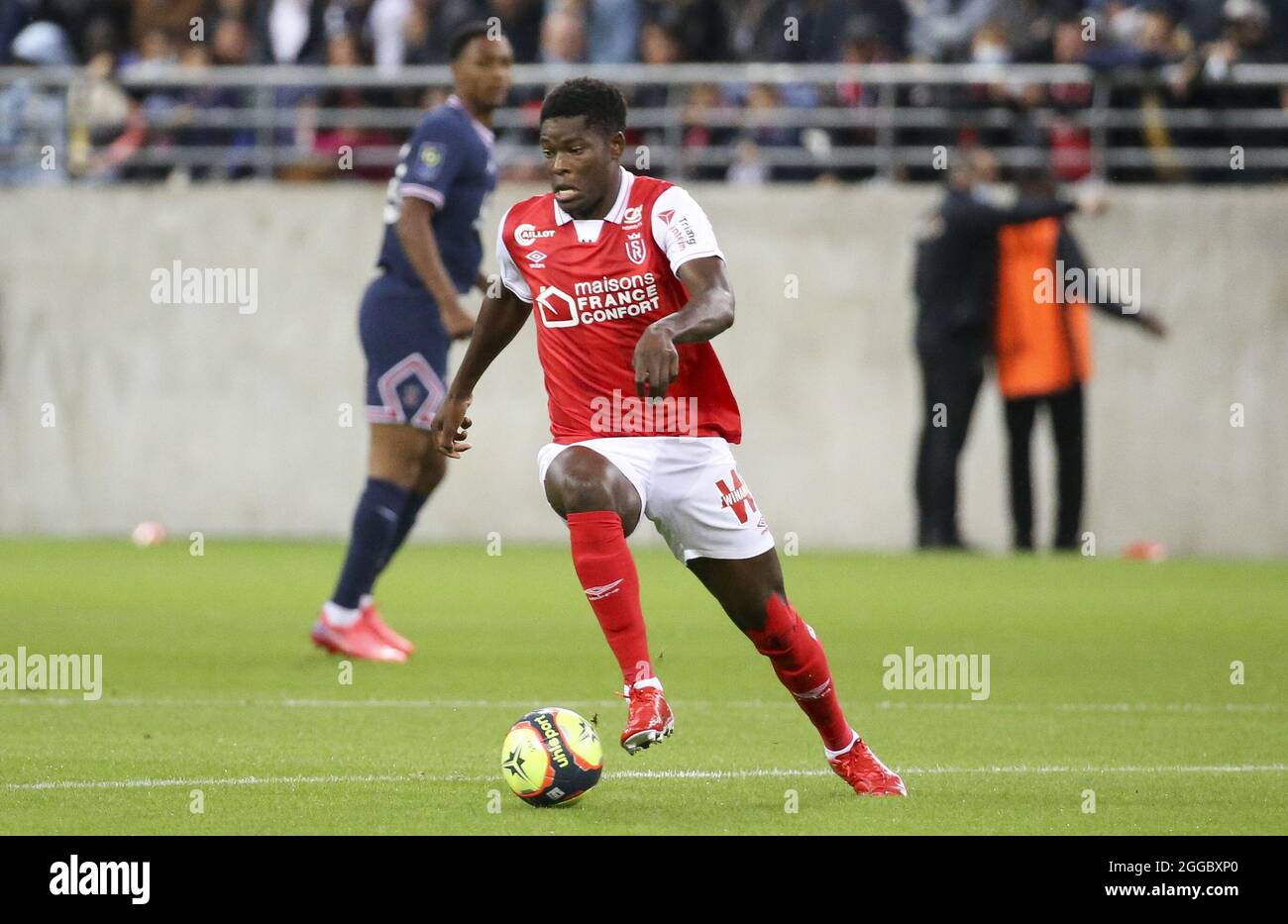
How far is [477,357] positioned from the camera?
681 cm

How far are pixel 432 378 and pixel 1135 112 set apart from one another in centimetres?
947

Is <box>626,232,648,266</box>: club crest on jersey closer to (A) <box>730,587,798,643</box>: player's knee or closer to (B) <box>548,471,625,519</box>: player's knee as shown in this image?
(B) <box>548,471,625,519</box>: player's knee

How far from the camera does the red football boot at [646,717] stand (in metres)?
5.94

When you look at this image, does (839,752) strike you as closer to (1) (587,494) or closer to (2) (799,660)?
(2) (799,660)

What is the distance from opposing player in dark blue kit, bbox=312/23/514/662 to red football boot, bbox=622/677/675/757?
12.6 feet

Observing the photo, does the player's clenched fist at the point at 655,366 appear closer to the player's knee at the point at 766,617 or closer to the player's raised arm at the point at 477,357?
the player's knee at the point at 766,617

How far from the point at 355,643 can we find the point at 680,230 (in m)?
4.07

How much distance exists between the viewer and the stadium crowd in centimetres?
1755

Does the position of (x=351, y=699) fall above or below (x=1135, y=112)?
below

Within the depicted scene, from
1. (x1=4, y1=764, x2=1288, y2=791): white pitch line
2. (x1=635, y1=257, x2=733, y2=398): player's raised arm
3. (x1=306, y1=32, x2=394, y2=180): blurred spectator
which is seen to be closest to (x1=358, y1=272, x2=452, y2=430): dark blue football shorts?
(x1=4, y1=764, x2=1288, y2=791): white pitch line

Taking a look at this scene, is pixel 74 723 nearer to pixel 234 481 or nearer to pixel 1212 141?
pixel 234 481

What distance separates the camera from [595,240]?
6.60 meters

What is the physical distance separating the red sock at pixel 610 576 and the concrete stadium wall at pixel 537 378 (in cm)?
1177
